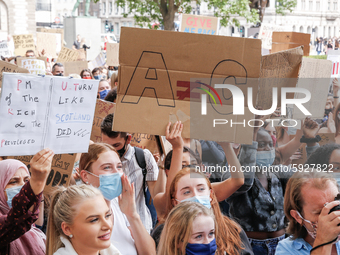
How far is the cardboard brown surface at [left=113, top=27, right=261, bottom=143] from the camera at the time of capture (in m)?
2.57

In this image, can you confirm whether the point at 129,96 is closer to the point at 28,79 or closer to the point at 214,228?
the point at 28,79

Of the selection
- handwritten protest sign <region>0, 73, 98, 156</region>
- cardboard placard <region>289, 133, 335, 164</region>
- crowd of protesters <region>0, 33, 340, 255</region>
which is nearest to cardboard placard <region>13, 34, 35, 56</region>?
crowd of protesters <region>0, 33, 340, 255</region>

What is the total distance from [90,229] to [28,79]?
93 centimetres

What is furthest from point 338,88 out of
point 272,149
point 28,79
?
point 28,79

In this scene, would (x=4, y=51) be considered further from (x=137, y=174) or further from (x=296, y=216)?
Result: (x=296, y=216)

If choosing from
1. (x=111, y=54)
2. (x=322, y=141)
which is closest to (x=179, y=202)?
(x=322, y=141)

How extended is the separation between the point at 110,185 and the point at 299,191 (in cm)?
121

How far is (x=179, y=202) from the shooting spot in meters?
2.80

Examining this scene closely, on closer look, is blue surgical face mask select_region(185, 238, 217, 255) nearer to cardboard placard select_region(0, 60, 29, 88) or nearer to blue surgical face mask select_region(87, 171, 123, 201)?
blue surgical face mask select_region(87, 171, 123, 201)

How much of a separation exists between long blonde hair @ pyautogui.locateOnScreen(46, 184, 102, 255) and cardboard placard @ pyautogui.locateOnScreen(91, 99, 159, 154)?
152cm

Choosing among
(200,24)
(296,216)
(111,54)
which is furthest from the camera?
(111,54)

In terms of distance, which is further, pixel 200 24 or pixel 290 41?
pixel 200 24

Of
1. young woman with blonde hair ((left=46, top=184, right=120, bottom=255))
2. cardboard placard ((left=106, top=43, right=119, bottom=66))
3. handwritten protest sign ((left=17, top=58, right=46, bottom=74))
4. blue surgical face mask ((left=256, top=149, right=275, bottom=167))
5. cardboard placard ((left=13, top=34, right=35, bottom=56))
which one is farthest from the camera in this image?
cardboard placard ((left=13, top=34, right=35, bottom=56))

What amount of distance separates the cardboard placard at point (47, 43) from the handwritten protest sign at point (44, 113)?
8.73 metres
